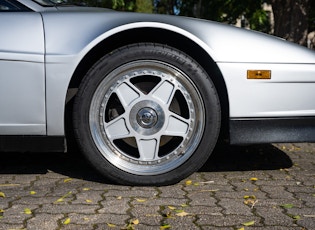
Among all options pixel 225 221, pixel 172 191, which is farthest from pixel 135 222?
pixel 172 191

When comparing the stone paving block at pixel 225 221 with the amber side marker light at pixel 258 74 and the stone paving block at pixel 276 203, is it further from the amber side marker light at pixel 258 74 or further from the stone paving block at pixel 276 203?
the amber side marker light at pixel 258 74

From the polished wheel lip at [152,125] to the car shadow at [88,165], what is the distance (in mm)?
305

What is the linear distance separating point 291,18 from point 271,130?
24.7 ft

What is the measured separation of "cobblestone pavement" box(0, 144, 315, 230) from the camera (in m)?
2.96

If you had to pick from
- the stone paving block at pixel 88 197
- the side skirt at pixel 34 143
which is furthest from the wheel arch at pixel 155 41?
the stone paving block at pixel 88 197

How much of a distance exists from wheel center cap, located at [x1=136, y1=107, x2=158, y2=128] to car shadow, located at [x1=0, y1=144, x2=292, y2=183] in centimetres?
49

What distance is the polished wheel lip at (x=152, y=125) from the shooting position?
3650 mm

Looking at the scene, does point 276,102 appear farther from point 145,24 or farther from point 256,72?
point 145,24

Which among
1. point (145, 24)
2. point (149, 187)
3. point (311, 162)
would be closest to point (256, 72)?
point (145, 24)

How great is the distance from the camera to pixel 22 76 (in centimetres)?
350

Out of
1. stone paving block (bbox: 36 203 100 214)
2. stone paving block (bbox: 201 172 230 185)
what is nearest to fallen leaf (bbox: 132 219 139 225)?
stone paving block (bbox: 36 203 100 214)

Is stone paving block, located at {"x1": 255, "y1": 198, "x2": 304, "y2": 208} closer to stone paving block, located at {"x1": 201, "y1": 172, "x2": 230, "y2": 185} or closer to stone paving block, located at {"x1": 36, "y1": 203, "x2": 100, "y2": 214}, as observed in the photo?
stone paving block, located at {"x1": 201, "y1": 172, "x2": 230, "y2": 185}

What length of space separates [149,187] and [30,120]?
850 mm

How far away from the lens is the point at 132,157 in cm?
370
